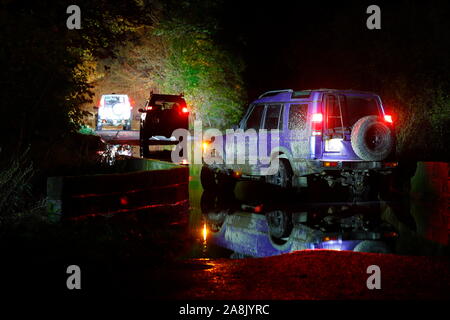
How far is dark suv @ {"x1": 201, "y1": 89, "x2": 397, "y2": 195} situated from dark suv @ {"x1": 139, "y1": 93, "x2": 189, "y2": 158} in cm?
667

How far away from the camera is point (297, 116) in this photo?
13.8 meters

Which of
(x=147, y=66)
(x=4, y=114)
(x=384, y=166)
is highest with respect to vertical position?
(x=147, y=66)

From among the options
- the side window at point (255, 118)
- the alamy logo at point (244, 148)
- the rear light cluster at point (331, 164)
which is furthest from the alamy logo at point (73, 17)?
the rear light cluster at point (331, 164)

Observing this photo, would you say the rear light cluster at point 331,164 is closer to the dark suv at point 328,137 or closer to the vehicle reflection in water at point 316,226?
the dark suv at point 328,137

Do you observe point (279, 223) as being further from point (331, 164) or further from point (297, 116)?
point (297, 116)

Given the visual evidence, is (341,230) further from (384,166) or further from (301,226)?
(384,166)

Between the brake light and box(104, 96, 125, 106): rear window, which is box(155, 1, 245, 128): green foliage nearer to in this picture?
box(104, 96, 125, 106): rear window

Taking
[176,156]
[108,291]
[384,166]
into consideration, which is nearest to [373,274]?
[108,291]

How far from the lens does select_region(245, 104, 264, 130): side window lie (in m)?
14.9

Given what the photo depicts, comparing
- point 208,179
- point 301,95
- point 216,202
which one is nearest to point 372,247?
point 301,95

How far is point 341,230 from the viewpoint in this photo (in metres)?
10.1

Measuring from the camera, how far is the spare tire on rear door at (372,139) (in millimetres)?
12672

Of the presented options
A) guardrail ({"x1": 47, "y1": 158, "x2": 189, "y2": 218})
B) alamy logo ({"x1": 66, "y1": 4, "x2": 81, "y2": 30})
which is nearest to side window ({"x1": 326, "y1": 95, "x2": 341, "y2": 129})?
guardrail ({"x1": 47, "y1": 158, "x2": 189, "y2": 218})
